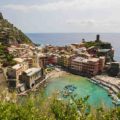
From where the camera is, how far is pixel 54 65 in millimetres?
56688

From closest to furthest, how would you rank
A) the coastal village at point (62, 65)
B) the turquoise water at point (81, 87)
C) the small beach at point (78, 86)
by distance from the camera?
the turquoise water at point (81, 87) < the small beach at point (78, 86) < the coastal village at point (62, 65)

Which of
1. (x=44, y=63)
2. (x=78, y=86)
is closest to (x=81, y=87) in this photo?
(x=78, y=86)

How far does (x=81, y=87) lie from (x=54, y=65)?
14.3 metres

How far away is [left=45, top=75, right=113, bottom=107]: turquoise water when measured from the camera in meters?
38.6

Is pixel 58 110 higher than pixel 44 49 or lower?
higher

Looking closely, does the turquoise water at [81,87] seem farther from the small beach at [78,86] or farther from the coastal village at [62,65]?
the coastal village at [62,65]

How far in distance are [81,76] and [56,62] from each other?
26.8ft

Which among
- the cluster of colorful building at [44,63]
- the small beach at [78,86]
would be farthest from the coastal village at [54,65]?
the small beach at [78,86]

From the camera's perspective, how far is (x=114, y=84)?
43656mm

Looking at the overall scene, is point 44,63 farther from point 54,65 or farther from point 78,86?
point 78,86

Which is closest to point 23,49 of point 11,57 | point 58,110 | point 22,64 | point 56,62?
point 56,62

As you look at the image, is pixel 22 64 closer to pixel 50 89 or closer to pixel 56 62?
pixel 50 89

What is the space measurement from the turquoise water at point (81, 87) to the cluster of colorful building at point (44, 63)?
2.37 m

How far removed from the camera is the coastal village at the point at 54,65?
131 ft
